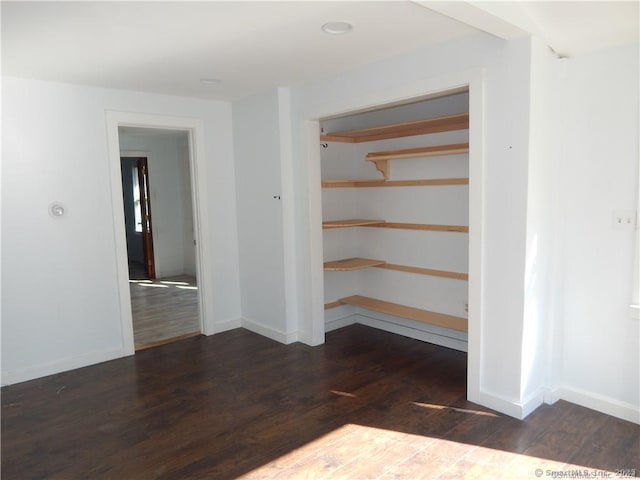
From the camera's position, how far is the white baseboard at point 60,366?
12.1 ft

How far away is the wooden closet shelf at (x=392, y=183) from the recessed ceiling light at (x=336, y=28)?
1.74 metres

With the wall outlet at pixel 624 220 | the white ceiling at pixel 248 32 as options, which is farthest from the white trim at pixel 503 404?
the white ceiling at pixel 248 32

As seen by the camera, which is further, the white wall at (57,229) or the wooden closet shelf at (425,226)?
the wooden closet shelf at (425,226)

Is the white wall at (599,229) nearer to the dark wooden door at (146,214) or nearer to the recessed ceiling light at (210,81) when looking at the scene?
the recessed ceiling light at (210,81)

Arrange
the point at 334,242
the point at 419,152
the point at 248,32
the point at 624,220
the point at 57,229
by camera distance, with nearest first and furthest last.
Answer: the point at 248,32 < the point at 624,220 < the point at 57,229 < the point at 419,152 < the point at 334,242

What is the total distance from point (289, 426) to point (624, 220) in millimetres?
2424

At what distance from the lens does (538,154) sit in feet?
9.23

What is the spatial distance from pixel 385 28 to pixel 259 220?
240 centimetres

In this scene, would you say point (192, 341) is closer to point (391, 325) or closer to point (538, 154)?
point (391, 325)

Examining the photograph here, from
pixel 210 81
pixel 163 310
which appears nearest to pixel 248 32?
pixel 210 81

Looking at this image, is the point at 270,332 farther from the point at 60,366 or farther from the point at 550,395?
the point at 550,395

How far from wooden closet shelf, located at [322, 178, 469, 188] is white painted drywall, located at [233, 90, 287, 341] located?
1.93 feet

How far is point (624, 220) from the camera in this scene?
2.84 meters

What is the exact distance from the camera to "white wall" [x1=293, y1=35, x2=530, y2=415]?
Result: 2.76m
